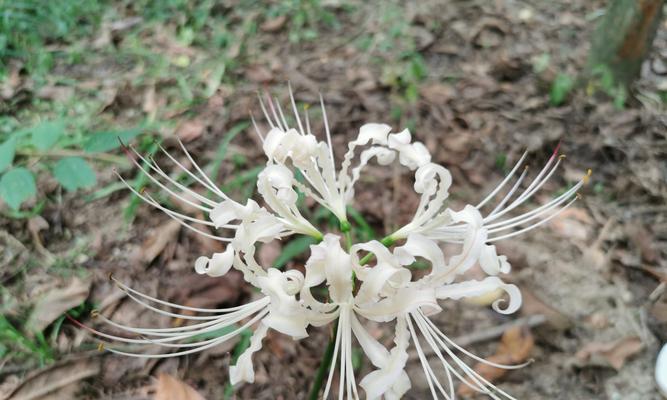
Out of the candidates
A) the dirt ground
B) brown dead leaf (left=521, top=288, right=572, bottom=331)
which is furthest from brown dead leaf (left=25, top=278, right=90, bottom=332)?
brown dead leaf (left=521, top=288, right=572, bottom=331)

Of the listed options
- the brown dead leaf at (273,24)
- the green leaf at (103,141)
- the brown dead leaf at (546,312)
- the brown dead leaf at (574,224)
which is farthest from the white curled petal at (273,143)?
the brown dead leaf at (273,24)

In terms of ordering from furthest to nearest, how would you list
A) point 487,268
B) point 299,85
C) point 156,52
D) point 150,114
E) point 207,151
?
point 156,52 < point 299,85 < point 150,114 < point 207,151 < point 487,268

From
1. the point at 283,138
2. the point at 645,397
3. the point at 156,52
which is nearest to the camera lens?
the point at 283,138

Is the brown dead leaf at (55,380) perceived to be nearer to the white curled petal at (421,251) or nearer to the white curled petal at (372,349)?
the white curled petal at (372,349)

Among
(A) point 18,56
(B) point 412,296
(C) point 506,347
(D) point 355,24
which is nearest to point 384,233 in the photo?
(C) point 506,347

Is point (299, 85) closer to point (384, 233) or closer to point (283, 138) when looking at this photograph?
point (384, 233)

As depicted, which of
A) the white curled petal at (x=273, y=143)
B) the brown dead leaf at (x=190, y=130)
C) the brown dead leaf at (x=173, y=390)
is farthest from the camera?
the brown dead leaf at (x=190, y=130)
